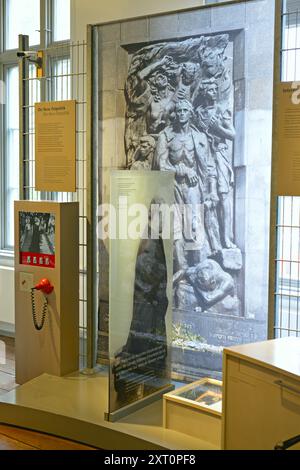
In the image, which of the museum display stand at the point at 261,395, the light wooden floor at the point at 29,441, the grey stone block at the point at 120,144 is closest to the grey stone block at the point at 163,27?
the grey stone block at the point at 120,144

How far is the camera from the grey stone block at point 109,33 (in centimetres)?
373

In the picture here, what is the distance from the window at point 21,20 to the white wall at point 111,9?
873mm

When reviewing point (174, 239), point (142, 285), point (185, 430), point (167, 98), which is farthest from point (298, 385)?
point (167, 98)

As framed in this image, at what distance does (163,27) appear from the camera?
3.55m

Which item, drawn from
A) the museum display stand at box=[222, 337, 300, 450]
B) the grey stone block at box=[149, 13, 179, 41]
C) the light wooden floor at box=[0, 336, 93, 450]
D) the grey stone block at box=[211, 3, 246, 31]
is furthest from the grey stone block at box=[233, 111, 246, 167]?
the light wooden floor at box=[0, 336, 93, 450]

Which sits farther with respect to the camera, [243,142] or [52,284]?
[52,284]

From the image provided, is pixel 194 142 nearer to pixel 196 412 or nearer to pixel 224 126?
pixel 224 126

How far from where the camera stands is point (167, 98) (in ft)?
11.7

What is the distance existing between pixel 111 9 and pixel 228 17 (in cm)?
147

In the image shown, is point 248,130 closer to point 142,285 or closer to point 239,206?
point 239,206

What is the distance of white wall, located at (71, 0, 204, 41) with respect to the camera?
163 inches

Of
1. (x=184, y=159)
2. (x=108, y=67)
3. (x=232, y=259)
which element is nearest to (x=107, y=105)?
(x=108, y=67)

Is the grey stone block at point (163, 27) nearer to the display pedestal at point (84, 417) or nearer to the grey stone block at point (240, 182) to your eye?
the grey stone block at point (240, 182)

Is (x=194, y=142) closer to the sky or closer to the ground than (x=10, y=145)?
closer to the ground
